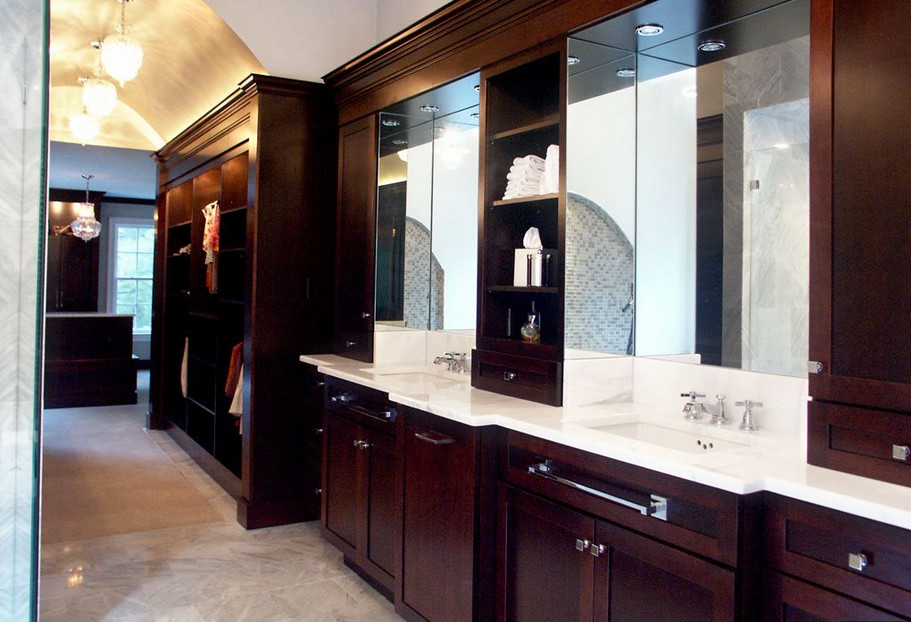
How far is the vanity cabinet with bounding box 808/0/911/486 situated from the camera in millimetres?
1585

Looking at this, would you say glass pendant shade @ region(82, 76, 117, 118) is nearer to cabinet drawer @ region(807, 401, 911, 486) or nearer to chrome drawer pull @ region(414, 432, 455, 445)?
chrome drawer pull @ region(414, 432, 455, 445)

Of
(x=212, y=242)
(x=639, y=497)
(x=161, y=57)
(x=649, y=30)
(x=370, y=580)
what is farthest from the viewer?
(x=161, y=57)

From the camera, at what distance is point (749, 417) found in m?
2.21

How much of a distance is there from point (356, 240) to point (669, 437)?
229cm

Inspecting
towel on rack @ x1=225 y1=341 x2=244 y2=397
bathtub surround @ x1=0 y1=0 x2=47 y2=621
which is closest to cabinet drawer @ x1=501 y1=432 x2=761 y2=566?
bathtub surround @ x1=0 y1=0 x2=47 y2=621

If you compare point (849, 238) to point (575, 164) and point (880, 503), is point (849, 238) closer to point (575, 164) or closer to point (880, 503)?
point (880, 503)

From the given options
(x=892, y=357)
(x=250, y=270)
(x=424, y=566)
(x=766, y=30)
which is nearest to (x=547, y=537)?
(x=424, y=566)

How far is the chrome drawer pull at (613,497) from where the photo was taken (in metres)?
1.80

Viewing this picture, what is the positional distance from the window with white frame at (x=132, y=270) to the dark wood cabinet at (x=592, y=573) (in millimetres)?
10489

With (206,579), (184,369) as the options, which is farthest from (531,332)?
(184,369)

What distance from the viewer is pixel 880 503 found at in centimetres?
141

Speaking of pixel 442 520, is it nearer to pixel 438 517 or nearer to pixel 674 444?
pixel 438 517

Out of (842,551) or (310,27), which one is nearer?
(842,551)

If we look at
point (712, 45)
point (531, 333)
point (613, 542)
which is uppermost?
point (712, 45)
